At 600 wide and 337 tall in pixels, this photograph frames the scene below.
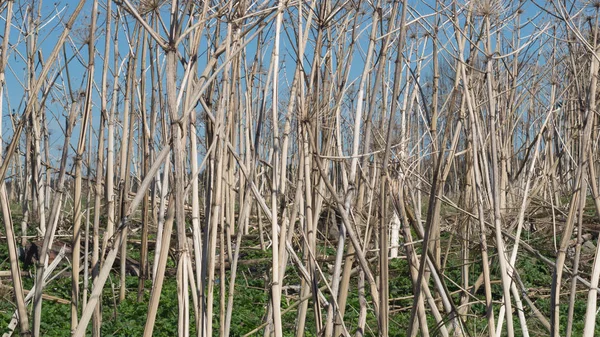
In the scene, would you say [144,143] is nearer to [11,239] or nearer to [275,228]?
[275,228]

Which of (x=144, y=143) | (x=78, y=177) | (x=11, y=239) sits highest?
(x=144, y=143)

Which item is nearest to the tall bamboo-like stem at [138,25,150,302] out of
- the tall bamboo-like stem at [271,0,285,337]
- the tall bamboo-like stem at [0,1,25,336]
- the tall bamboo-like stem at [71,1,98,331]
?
the tall bamboo-like stem at [71,1,98,331]

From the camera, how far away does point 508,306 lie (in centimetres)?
172

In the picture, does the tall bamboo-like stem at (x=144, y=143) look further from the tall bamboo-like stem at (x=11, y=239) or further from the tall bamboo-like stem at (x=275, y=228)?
the tall bamboo-like stem at (x=11, y=239)

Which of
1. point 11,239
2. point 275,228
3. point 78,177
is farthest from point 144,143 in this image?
point 11,239

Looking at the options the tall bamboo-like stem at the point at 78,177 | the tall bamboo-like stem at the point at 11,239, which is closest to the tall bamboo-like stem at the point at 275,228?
the tall bamboo-like stem at the point at 78,177

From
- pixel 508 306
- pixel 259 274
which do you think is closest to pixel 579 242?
pixel 508 306

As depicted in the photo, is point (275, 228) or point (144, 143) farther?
point (144, 143)

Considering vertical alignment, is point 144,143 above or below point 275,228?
above

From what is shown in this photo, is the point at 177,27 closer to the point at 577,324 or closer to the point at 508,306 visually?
the point at 508,306

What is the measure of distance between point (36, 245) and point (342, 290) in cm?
375

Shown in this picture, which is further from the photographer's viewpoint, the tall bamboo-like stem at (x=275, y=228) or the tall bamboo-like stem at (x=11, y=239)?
the tall bamboo-like stem at (x=275, y=228)

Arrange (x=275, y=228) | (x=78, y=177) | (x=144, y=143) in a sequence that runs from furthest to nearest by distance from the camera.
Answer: (x=144, y=143) → (x=78, y=177) → (x=275, y=228)

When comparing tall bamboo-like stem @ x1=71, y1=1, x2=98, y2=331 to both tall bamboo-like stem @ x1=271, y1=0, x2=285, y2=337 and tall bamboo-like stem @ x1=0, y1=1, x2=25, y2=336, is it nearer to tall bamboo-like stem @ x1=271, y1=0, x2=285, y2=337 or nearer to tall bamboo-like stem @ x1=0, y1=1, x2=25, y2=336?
tall bamboo-like stem @ x1=0, y1=1, x2=25, y2=336
